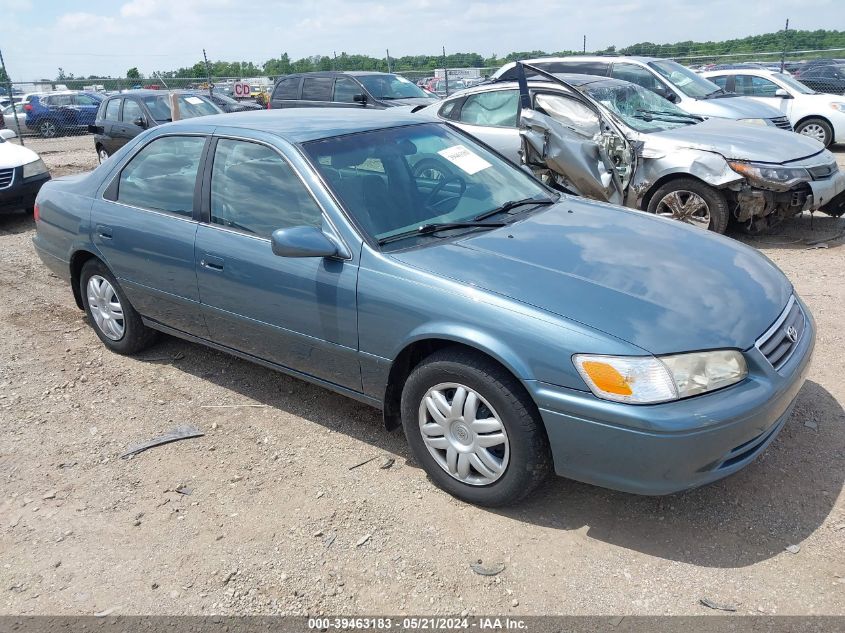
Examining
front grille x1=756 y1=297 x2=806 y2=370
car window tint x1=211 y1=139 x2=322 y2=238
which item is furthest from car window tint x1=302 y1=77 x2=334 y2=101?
front grille x1=756 y1=297 x2=806 y2=370

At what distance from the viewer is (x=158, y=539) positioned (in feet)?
10.2

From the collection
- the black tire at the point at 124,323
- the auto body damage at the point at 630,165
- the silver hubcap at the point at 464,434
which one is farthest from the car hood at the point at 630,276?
the auto body damage at the point at 630,165

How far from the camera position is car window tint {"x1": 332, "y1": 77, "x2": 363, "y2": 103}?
1309 centimetres

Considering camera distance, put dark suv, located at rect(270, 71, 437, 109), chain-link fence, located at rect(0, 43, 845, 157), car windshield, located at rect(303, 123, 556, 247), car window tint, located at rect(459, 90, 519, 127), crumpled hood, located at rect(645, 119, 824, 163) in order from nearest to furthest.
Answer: car windshield, located at rect(303, 123, 556, 247), crumpled hood, located at rect(645, 119, 824, 163), car window tint, located at rect(459, 90, 519, 127), dark suv, located at rect(270, 71, 437, 109), chain-link fence, located at rect(0, 43, 845, 157)

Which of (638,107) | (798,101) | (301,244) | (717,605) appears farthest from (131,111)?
(717,605)

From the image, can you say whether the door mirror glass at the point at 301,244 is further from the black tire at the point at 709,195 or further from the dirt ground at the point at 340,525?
the black tire at the point at 709,195

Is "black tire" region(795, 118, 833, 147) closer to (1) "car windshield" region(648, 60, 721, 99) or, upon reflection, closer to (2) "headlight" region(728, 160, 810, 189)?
(1) "car windshield" region(648, 60, 721, 99)

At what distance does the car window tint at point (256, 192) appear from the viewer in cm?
359

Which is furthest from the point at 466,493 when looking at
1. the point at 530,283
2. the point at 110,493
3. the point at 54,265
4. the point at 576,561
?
the point at 54,265

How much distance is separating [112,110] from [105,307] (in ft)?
29.2

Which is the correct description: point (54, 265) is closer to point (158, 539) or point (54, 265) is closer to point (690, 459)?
point (158, 539)

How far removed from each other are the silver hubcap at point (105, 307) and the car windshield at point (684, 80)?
8294 millimetres

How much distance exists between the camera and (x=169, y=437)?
3.96 m

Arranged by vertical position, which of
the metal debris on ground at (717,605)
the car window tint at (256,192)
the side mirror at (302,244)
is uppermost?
the car window tint at (256,192)
